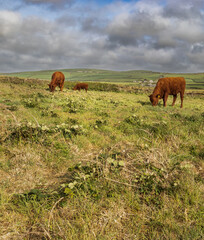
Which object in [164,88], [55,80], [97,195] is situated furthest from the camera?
[55,80]

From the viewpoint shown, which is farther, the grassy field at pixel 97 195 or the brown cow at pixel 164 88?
the brown cow at pixel 164 88

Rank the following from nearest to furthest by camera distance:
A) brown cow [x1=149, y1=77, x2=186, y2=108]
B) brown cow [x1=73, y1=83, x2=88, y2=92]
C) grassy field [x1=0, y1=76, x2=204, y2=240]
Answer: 1. grassy field [x1=0, y1=76, x2=204, y2=240]
2. brown cow [x1=149, y1=77, x2=186, y2=108]
3. brown cow [x1=73, y1=83, x2=88, y2=92]

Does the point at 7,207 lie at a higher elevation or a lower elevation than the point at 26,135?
lower

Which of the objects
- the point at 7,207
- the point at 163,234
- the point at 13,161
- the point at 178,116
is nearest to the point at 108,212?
the point at 163,234

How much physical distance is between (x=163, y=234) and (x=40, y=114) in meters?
8.73

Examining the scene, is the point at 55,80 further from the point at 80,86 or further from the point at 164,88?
the point at 164,88

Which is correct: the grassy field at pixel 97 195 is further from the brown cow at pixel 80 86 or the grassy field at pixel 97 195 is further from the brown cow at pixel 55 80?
the brown cow at pixel 80 86

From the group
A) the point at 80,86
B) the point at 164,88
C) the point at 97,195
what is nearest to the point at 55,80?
the point at 80,86

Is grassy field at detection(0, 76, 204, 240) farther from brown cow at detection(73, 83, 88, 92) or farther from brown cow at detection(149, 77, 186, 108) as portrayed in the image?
brown cow at detection(73, 83, 88, 92)

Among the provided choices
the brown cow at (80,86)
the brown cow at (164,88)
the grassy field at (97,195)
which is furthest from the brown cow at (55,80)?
the grassy field at (97,195)

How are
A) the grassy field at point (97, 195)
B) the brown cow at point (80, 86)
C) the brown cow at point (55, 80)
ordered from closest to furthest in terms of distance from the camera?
the grassy field at point (97, 195)
the brown cow at point (55, 80)
the brown cow at point (80, 86)

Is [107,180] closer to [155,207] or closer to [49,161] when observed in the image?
[155,207]

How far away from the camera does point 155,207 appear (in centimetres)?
284

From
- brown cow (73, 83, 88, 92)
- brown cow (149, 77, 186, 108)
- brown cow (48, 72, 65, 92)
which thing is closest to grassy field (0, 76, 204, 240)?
brown cow (149, 77, 186, 108)
